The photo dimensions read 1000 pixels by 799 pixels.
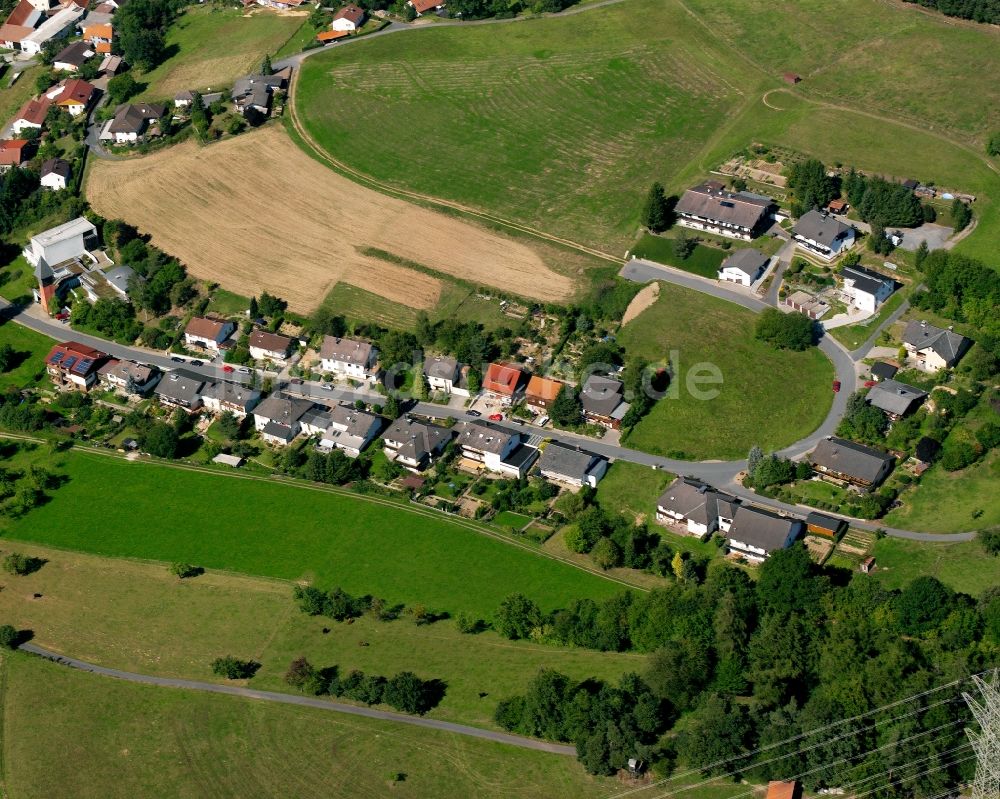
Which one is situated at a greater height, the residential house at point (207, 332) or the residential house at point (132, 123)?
the residential house at point (132, 123)

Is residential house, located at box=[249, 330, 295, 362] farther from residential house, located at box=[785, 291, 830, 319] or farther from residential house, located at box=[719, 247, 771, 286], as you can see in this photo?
residential house, located at box=[785, 291, 830, 319]

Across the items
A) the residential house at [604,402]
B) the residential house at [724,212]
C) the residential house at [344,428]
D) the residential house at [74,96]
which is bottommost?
the residential house at [344,428]

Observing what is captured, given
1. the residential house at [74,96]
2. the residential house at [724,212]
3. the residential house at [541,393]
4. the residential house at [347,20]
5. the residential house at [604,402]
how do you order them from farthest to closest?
1. the residential house at [347,20]
2. the residential house at [74,96]
3. the residential house at [724,212]
4. the residential house at [541,393]
5. the residential house at [604,402]

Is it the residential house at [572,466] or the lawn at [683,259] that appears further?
the lawn at [683,259]

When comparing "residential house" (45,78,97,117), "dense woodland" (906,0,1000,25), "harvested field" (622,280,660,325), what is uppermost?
"dense woodland" (906,0,1000,25)

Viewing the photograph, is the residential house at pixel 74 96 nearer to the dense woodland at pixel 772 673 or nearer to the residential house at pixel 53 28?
the residential house at pixel 53 28

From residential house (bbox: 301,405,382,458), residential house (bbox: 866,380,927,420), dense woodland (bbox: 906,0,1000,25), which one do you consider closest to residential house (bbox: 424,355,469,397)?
residential house (bbox: 301,405,382,458)

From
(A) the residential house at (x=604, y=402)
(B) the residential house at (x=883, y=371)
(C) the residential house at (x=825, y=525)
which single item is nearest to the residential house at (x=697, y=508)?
(C) the residential house at (x=825, y=525)
